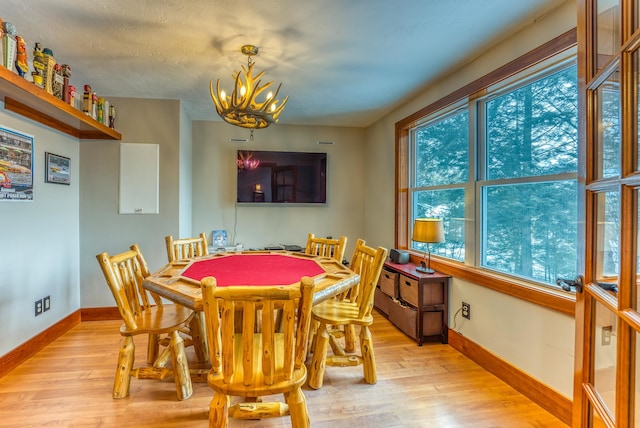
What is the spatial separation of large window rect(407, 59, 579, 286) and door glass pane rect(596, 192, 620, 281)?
20.8 inches

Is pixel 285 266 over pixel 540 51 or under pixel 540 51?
under

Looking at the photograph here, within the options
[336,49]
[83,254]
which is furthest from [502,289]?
[83,254]

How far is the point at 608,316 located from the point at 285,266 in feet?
5.75

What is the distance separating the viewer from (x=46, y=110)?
2461 mm

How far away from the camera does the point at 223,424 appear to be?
141cm

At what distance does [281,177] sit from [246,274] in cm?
253

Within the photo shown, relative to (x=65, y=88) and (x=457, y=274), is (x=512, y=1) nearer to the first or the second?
(x=457, y=274)

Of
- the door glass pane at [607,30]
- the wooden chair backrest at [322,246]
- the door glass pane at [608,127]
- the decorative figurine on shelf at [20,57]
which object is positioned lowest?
the wooden chair backrest at [322,246]

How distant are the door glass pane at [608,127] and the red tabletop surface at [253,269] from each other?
4.80ft

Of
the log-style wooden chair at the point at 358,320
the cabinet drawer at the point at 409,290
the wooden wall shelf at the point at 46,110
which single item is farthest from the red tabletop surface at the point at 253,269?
the wooden wall shelf at the point at 46,110

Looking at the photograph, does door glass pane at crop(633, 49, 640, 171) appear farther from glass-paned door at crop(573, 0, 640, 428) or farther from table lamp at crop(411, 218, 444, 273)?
table lamp at crop(411, 218, 444, 273)

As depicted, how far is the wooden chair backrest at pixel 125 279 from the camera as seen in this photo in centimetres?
184

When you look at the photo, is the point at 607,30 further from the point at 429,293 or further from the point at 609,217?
the point at 429,293

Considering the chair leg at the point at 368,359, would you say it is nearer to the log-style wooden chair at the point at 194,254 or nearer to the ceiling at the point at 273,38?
the log-style wooden chair at the point at 194,254
